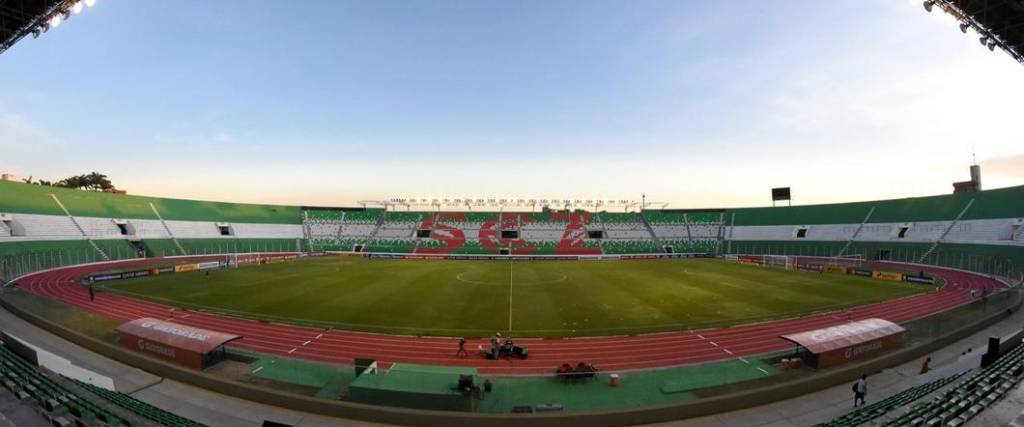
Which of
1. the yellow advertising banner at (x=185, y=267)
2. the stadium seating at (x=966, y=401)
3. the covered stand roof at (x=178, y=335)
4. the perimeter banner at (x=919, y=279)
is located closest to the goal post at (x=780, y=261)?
the perimeter banner at (x=919, y=279)

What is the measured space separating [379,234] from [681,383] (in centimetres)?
6699

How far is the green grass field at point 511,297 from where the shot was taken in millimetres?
22250

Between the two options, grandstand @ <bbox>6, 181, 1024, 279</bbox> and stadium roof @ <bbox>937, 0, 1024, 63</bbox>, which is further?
grandstand @ <bbox>6, 181, 1024, 279</bbox>

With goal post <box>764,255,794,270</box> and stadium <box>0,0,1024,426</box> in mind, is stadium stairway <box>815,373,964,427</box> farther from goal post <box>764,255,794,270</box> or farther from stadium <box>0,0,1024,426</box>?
goal post <box>764,255,794,270</box>

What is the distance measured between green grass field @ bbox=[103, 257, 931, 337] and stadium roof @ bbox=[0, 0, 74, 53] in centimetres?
1520

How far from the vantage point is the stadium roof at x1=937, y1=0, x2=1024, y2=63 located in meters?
13.3

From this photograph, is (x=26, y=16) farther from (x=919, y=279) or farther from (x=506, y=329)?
(x=919, y=279)

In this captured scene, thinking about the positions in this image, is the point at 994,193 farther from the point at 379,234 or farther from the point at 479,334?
the point at 379,234

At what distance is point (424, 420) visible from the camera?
11.3m

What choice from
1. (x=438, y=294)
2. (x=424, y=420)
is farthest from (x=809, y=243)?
(x=424, y=420)

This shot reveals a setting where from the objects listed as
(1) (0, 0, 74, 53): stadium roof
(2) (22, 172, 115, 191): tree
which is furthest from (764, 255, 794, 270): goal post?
(2) (22, 172, 115, 191): tree

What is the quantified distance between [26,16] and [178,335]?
12.4m

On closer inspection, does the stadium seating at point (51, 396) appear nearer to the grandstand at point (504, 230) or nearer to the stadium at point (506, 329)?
the stadium at point (506, 329)

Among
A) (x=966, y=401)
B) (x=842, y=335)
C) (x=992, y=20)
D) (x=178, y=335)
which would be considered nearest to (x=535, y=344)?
(x=842, y=335)
